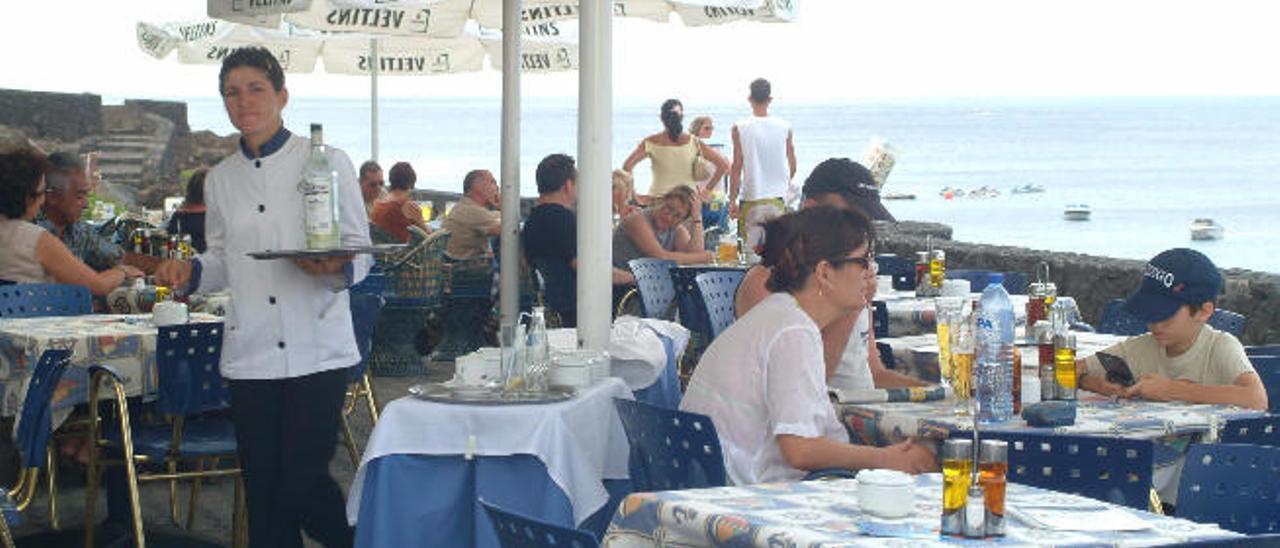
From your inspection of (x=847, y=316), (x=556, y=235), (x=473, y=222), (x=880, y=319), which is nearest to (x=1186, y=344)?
(x=847, y=316)

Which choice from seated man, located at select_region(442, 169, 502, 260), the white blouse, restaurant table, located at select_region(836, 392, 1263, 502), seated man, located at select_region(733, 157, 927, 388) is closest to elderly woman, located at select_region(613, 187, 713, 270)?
seated man, located at select_region(442, 169, 502, 260)

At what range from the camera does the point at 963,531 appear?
3.76 m

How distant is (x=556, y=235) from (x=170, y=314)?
284cm

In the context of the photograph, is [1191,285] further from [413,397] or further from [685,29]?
[685,29]

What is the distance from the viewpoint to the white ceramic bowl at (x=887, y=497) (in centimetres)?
390

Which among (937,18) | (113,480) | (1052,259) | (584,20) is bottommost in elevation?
(113,480)

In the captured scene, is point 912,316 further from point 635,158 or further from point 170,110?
point 170,110

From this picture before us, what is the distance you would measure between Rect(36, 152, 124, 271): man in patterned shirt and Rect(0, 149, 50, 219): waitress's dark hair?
3.18ft

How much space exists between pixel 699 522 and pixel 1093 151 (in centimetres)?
10608

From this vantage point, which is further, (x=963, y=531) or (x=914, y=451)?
(x=914, y=451)

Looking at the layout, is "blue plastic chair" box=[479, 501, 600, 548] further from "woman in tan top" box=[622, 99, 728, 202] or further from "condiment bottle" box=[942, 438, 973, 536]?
"woman in tan top" box=[622, 99, 728, 202]

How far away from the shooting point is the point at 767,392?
4961mm

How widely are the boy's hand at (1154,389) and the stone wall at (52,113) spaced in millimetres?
17568

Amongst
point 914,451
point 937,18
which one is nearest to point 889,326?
point 914,451
